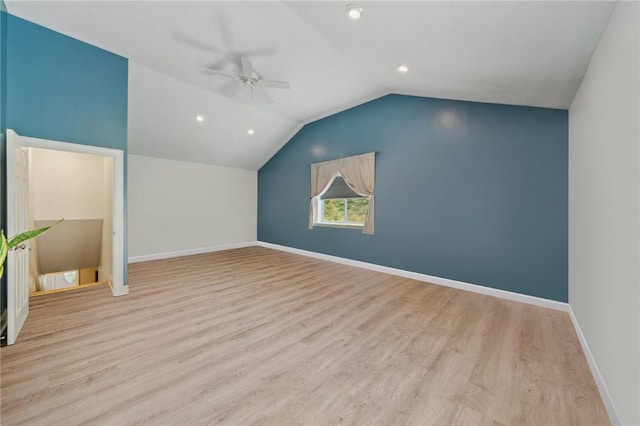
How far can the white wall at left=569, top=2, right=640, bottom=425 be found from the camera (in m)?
1.20

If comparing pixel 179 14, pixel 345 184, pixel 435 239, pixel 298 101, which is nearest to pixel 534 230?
pixel 435 239

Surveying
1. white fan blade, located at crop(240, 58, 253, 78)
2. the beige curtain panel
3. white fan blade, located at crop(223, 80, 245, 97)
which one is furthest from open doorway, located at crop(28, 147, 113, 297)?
the beige curtain panel

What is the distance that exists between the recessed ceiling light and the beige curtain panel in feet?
8.74

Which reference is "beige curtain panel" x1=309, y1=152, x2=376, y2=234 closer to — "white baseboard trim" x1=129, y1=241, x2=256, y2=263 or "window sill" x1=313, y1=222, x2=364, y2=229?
"window sill" x1=313, y1=222, x2=364, y2=229

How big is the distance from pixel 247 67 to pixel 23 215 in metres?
2.85

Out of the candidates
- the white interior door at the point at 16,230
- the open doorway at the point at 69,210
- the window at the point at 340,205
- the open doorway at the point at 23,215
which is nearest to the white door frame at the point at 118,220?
the open doorway at the point at 23,215

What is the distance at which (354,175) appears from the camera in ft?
16.1

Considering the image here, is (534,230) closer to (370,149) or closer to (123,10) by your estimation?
(370,149)

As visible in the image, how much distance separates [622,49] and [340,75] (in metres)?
3.03

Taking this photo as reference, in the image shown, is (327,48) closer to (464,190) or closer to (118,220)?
(464,190)

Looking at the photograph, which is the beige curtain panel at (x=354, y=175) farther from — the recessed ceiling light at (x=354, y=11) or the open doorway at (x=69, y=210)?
the open doorway at (x=69, y=210)

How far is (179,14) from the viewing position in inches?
103

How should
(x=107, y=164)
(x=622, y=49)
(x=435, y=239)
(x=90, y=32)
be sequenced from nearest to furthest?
(x=622, y=49)
(x=90, y=32)
(x=107, y=164)
(x=435, y=239)

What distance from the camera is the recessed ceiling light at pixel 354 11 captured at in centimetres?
197
